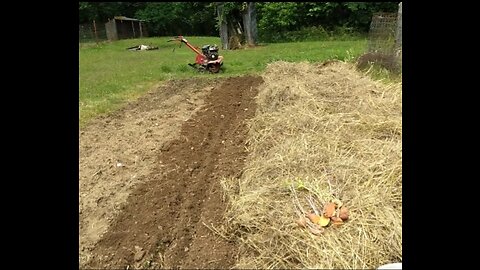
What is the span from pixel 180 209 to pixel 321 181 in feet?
4.51

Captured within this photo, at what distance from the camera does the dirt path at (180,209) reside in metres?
3.17

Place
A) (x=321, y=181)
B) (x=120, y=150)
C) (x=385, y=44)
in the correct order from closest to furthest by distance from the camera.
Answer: (x=321, y=181) → (x=120, y=150) → (x=385, y=44)

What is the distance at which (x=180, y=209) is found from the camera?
3.83m

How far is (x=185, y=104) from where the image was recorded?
25.1 feet

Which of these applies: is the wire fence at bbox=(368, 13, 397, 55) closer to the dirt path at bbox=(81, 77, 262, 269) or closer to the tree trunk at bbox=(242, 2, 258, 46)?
the dirt path at bbox=(81, 77, 262, 269)

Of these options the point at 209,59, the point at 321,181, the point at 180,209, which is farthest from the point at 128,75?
the point at 321,181

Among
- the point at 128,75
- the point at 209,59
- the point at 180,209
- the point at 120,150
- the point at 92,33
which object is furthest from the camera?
the point at 92,33

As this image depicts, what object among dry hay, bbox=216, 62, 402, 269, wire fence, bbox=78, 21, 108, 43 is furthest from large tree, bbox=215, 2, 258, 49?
wire fence, bbox=78, 21, 108, 43

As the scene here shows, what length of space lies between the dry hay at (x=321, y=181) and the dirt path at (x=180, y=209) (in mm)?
186

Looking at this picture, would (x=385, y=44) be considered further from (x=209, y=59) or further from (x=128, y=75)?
(x=128, y=75)

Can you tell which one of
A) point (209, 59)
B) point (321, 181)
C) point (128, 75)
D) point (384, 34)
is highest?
point (384, 34)

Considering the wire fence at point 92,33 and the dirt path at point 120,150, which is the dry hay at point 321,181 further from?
the wire fence at point 92,33

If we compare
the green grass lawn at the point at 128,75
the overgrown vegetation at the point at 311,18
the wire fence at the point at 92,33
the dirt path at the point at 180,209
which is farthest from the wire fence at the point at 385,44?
the wire fence at the point at 92,33
